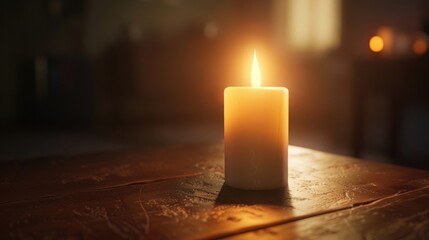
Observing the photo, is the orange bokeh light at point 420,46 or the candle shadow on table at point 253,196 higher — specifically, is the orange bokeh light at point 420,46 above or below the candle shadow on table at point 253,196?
above

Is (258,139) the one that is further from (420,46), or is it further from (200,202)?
(420,46)

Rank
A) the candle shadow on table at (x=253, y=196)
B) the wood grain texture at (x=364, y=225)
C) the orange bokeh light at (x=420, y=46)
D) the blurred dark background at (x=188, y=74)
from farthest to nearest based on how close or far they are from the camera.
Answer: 1. the blurred dark background at (x=188, y=74)
2. the orange bokeh light at (x=420, y=46)
3. the candle shadow on table at (x=253, y=196)
4. the wood grain texture at (x=364, y=225)

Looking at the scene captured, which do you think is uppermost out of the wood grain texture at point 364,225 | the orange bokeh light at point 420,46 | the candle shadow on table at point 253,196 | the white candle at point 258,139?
the orange bokeh light at point 420,46

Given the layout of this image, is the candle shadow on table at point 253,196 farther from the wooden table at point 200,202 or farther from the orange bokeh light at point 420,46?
the orange bokeh light at point 420,46

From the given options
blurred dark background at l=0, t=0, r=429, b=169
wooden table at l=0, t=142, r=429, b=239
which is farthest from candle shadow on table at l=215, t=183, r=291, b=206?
blurred dark background at l=0, t=0, r=429, b=169

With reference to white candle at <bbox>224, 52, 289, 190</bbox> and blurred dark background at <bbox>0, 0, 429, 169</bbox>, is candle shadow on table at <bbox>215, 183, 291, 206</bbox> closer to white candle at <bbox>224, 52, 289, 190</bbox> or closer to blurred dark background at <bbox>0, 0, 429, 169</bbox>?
white candle at <bbox>224, 52, 289, 190</bbox>

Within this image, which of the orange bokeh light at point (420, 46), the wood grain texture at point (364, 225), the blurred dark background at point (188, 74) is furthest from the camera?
the blurred dark background at point (188, 74)

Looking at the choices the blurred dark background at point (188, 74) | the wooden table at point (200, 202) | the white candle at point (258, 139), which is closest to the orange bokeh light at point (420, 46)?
the blurred dark background at point (188, 74)

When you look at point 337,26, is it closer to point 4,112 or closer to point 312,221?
point 4,112
